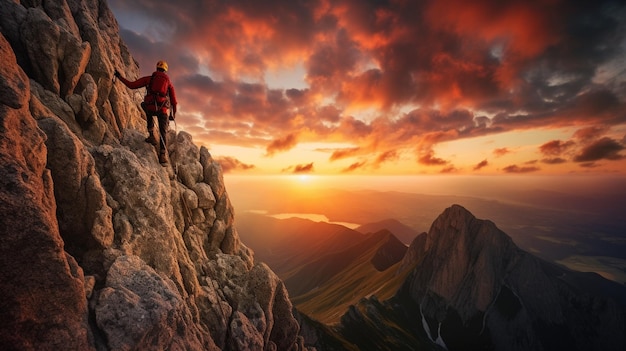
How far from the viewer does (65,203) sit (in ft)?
52.5

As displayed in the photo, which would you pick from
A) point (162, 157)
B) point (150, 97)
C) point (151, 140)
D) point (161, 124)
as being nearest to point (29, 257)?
point (150, 97)

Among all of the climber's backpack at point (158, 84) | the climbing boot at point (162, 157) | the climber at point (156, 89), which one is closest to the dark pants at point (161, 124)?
the climber at point (156, 89)

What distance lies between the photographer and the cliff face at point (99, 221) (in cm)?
1113

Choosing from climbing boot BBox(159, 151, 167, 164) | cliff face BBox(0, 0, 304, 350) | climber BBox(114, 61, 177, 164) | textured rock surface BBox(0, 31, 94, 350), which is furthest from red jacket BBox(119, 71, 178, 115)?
textured rock surface BBox(0, 31, 94, 350)

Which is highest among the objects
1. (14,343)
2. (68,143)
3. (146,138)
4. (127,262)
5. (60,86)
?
(60,86)

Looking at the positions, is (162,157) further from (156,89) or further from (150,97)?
(156,89)

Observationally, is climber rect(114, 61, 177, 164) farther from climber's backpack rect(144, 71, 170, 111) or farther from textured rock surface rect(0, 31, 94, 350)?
textured rock surface rect(0, 31, 94, 350)

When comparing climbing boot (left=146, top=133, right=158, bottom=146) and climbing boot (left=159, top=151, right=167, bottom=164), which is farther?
climbing boot (left=159, top=151, right=167, bottom=164)

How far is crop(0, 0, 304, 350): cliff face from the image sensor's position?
11.1 m

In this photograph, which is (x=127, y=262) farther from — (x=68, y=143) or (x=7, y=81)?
(x=7, y=81)

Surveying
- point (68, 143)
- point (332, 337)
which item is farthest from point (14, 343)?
point (332, 337)

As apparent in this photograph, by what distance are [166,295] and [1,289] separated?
7308mm

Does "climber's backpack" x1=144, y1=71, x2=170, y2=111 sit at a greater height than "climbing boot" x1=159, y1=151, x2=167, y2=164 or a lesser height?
greater

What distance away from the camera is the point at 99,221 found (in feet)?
55.3
